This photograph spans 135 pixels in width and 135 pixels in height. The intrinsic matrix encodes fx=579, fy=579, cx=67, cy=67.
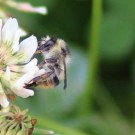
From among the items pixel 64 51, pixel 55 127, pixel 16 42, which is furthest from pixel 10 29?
pixel 55 127

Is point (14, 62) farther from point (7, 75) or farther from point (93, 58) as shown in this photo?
point (93, 58)

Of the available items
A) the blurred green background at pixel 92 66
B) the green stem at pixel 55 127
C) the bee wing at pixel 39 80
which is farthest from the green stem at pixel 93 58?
the bee wing at pixel 39 80

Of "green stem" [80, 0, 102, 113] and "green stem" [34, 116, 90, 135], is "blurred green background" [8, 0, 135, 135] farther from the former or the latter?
"green stem" [34, 116, 90, 135]

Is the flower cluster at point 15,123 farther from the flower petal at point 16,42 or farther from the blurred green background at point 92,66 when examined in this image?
the blurred green background at point 92,66

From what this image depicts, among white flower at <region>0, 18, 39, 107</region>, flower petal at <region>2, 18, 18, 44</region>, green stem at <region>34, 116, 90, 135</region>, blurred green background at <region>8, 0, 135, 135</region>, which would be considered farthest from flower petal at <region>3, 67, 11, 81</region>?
blurred green background at <region>8, 0, 135, 135</region>

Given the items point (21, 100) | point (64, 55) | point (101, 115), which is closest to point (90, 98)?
point (101, 115)

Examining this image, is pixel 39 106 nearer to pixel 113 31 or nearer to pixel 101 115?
pixel 101 115
